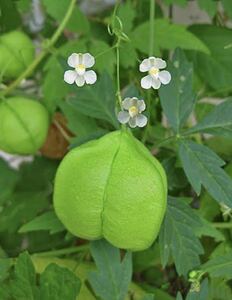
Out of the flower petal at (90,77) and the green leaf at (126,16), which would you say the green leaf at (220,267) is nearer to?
the flower petal at (90,77)

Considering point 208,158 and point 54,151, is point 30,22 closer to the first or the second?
point 54,151

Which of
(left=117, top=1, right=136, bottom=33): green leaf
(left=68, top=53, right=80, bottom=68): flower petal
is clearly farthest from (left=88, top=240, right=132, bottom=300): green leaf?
(left=117, top=1, right=136, bottom=33): green leaf

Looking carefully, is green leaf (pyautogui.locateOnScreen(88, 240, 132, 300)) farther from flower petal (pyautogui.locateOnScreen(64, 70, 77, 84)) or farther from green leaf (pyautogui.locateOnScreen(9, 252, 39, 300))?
flower petal (pyautogui.locateOnScreen(64, 70, 77, 84))

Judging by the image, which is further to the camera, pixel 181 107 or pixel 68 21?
pixel 68 21

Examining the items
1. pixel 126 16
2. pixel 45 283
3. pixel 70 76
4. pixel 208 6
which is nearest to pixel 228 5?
pixel 208 6

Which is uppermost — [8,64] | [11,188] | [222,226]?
[8,64]

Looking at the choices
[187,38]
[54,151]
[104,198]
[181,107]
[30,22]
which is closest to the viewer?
[104,198]

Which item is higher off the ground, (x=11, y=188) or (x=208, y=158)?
(x=208, y=158)

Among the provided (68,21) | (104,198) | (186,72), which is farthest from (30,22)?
(104,198)
